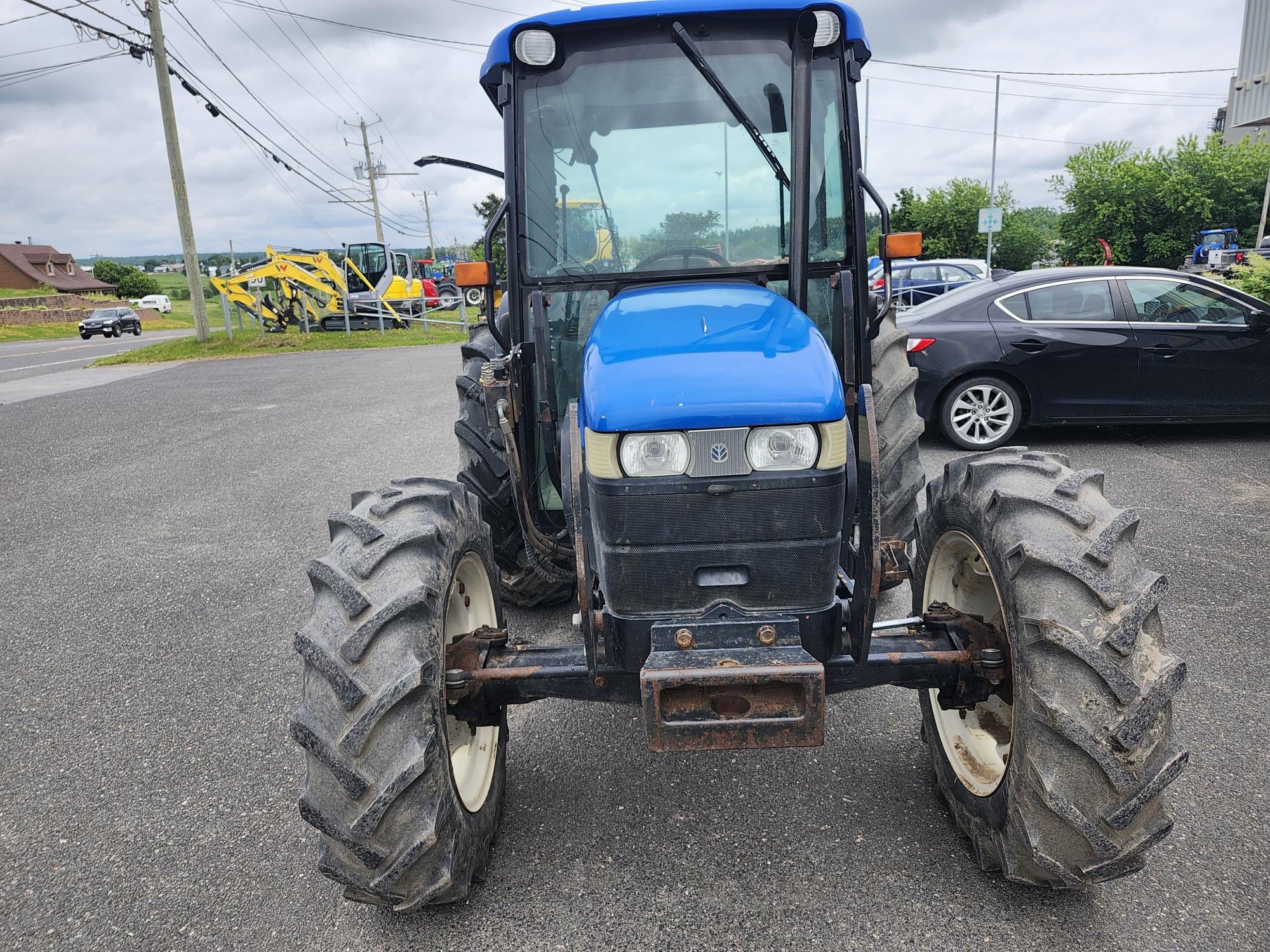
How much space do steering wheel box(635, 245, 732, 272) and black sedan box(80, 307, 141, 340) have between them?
126 ft

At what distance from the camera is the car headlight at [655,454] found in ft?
7.19

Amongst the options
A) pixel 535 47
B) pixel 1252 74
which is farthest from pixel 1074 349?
pixel 1252 74

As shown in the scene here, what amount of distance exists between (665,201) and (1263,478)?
5664 millimetres

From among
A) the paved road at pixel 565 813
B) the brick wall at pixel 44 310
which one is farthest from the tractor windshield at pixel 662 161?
the brick wall at pixel 44 310

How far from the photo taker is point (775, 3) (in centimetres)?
291

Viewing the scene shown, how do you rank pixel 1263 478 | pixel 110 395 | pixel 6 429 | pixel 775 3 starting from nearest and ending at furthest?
pixel 775 3, pixel 1263 478, pixel 6 429, pixel 110 395

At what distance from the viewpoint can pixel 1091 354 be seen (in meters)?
7.40

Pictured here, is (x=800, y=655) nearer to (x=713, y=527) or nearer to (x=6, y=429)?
(x=713, y=527)

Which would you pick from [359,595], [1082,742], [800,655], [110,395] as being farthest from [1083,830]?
[110,395]

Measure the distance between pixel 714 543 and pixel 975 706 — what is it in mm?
1145

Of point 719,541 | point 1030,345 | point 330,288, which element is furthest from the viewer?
point 330,288

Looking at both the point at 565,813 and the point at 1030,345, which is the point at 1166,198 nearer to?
the point at 1030,345

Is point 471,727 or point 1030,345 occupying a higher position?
point 1030,345

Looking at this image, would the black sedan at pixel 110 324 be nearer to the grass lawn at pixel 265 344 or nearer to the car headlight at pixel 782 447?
the grass lawn at pixel 265 344
